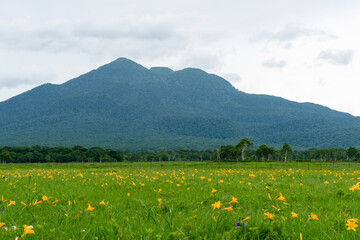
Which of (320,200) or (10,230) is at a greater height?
(10,230)

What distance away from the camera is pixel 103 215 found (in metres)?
4.19

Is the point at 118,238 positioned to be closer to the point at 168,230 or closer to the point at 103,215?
the point at 168,230

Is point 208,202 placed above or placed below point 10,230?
below

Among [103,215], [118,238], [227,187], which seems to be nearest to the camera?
[118,238]

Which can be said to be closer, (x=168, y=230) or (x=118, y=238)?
(x=118, y=238)

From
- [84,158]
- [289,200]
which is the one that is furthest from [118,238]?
[84,158]

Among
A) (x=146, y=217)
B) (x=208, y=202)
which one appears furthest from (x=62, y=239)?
(x=208, y=202)

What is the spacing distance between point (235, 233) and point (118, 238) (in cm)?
142

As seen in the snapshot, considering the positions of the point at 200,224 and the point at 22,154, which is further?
the point at 22,154

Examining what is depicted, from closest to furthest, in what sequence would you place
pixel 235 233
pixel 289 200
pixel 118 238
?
pixel 118 238 < pixel 235 233 < pixel 289 200

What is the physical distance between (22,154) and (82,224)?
163 meters

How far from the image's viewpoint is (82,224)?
3.65 meters

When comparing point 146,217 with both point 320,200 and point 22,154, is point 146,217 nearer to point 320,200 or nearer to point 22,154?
point 320,200

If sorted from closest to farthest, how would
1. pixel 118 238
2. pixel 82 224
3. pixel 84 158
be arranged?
pixel 118 238 < pixel 82 224 < pixel 84 158
